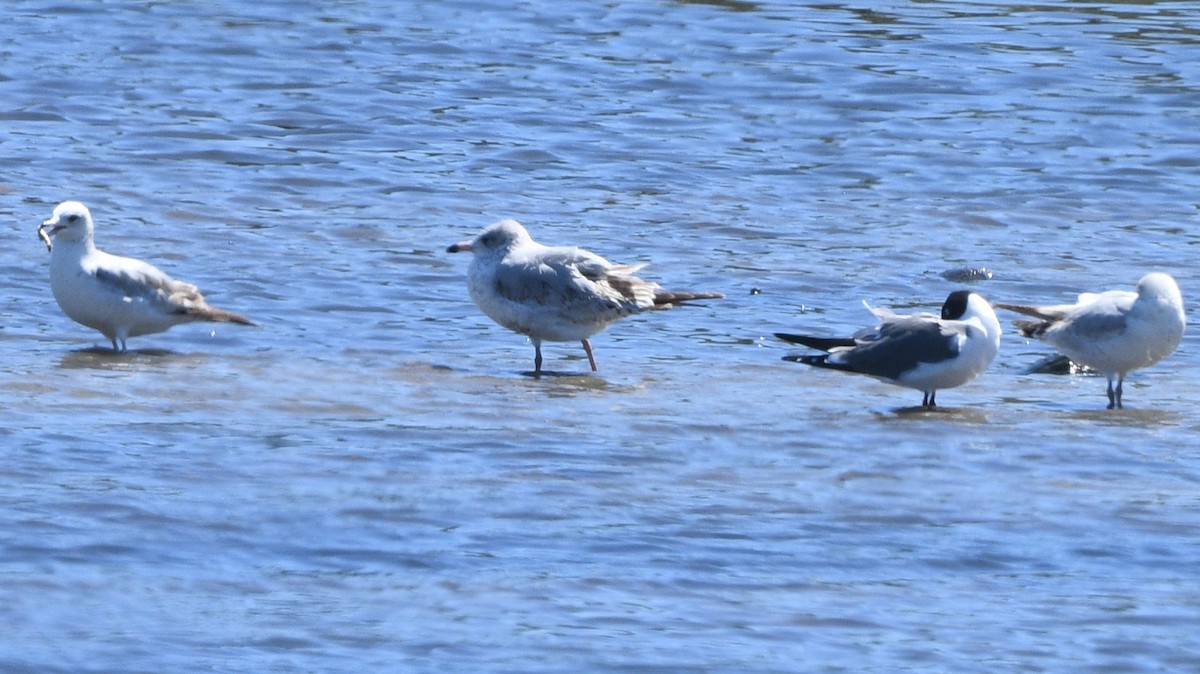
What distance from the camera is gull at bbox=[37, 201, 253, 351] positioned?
981 centimetres

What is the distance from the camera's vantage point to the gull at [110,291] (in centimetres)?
981

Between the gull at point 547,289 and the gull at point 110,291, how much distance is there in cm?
119

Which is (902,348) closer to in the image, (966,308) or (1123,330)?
(966,308)

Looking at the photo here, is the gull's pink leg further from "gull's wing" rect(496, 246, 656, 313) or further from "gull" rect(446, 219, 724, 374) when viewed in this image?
"gull's wing" rect(496, 246, 656, 313)

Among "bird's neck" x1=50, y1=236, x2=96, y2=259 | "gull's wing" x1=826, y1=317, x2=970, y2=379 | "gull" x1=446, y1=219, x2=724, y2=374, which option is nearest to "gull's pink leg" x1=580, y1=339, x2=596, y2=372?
"gull" x1=446, y1=219, x2=724, y2=374

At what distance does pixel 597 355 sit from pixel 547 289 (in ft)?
2.07

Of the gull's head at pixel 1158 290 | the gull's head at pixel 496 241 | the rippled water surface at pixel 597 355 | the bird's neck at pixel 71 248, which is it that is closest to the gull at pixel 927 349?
the rippled water surface at pixel 597 355

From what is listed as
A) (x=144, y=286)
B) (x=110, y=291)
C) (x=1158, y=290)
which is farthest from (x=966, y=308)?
(x=110, y=291)

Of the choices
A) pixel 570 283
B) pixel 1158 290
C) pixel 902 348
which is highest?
pixel 1158 290

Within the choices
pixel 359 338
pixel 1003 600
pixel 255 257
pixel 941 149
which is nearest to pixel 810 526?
pixel 1003 600

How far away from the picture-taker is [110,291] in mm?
9812

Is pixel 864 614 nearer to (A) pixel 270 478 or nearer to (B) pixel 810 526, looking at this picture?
(B) pixel 810 526

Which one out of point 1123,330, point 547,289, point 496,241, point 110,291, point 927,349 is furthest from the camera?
point 496,241

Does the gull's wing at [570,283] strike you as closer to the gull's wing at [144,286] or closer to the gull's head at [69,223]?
the gull's wing at [144,286]
